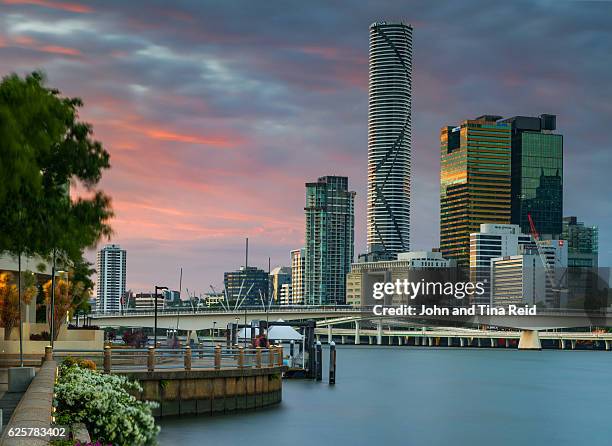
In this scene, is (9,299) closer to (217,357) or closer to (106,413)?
(217,357)

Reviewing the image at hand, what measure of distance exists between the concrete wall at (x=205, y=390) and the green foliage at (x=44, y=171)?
48.7 feet

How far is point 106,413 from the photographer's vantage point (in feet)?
77.6

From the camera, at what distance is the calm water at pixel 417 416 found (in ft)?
154

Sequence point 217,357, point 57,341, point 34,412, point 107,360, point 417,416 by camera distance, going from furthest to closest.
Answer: point 417,416 → point 57,341 → point 217,357 → point 107,360 → point 34,412

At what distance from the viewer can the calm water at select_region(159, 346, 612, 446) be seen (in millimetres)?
46969

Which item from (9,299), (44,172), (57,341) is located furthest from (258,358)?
(44,172)

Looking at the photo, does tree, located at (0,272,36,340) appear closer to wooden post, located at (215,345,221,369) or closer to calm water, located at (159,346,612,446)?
wooden post, located at (215,345,221,369)

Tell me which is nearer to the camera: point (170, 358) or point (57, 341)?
point (170, 358)

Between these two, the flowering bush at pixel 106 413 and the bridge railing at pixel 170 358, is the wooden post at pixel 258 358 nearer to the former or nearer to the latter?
the bridge railing at pixel 170 358

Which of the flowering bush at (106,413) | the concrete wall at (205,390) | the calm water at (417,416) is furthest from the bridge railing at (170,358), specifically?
the flowering bush at (106,413)

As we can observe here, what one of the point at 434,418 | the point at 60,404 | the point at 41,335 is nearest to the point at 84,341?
the point at 41,335

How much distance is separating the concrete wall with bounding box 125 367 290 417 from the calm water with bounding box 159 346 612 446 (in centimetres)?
61

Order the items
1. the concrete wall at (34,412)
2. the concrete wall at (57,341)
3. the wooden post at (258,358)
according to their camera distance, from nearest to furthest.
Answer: the concrete wall at (34,412) < the wooden post at (258,358) < the concrete wall at (57,341)

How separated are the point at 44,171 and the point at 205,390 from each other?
20.3 m
